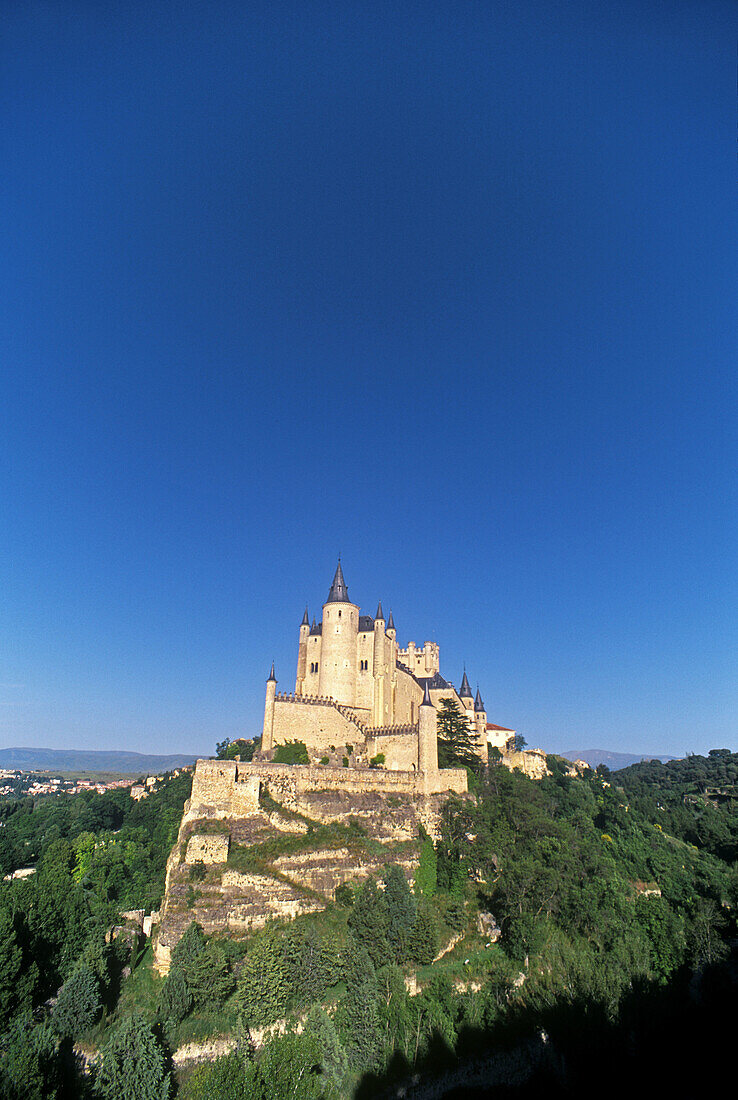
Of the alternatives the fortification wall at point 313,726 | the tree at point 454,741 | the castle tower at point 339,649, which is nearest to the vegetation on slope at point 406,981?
the tree at point 454,741

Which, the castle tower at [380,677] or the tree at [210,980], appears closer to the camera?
the tree at [210,980]

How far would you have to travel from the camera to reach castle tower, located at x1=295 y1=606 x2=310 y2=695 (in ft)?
182

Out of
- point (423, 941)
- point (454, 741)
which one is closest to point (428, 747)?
point (454, 741)

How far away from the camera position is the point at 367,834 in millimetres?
38750

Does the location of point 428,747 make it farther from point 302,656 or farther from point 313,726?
point 302,656

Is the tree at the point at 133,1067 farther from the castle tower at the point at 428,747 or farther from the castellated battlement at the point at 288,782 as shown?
the castle tower at the point at 428,747

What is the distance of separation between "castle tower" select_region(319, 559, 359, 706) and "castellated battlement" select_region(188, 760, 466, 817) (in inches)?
410

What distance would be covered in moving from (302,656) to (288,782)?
1764 centimetres

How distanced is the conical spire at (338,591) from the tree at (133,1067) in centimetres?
3595

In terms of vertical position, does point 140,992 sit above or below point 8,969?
below

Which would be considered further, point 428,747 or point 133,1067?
point 428,747

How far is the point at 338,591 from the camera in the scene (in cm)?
5662

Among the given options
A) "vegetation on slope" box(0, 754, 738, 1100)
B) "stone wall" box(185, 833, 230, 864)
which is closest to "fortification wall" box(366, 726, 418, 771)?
"vegetation on slope" box(0, 754, 738, 1100)

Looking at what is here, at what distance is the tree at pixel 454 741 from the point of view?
51.7 m
